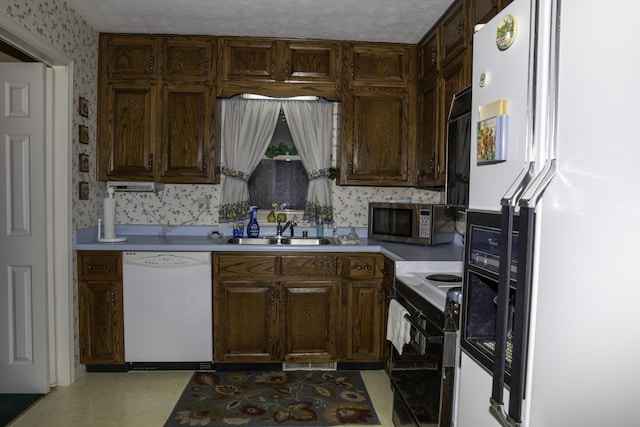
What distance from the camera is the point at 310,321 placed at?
307 cm

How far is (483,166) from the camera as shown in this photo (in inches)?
47.0

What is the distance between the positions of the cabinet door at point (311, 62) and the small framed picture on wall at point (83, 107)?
4.68 ft

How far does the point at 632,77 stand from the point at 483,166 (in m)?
0.53

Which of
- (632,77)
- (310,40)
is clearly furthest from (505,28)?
(310,40)

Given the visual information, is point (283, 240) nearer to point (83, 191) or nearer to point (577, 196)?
point (83, 191)

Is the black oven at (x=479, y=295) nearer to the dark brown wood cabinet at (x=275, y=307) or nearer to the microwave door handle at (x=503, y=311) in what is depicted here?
the microwave door handle at (x=503, y=311)

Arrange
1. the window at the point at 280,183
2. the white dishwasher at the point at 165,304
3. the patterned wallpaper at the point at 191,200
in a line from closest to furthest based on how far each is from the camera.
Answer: the white dishwasher at the point at 165,304 → the patterned wallpaper at the point at 191,200 → the window at the point at 280,183

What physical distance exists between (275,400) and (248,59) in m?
2.43

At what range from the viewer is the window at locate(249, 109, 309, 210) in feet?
12.1

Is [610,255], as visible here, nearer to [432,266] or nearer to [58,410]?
[432,266]

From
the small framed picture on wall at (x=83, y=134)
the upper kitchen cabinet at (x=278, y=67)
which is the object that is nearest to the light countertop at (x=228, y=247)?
the small framed picture on wall at (x=83, y=134)

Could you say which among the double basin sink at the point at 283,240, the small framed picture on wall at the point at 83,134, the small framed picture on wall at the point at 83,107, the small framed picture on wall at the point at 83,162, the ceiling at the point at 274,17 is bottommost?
the double basin sink at the point at 283,240

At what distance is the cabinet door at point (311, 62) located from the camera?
10.7 ft

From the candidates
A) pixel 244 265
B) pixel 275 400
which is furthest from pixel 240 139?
pixel 275 400
